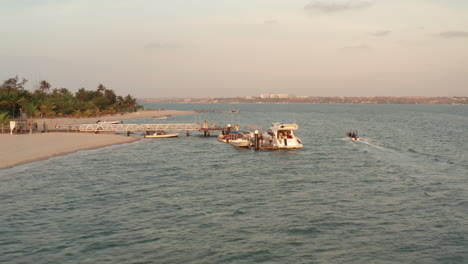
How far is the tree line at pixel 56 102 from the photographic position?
285ft

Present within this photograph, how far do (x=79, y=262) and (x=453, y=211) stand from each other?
22891mm

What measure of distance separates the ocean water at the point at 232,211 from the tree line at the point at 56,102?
160ft

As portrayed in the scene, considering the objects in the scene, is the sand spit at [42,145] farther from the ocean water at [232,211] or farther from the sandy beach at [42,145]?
the ocean water at [232,211]

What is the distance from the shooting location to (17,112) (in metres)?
95.1

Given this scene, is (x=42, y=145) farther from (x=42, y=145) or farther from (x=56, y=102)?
(x=56, y=102)

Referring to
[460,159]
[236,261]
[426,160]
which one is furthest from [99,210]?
[460,159]

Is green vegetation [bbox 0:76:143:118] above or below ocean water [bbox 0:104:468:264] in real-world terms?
above

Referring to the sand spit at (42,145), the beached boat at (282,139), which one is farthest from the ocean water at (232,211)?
the beached boat at (282,139)

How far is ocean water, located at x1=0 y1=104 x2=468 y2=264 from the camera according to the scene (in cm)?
1912

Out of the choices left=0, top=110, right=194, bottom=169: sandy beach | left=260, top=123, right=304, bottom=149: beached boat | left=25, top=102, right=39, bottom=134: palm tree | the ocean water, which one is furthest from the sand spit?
left=25, top=102, right=39, bottom=134: palm tree

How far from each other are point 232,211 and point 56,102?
11323 centimetres

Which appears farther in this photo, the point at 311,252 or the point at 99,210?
the point at 99,210

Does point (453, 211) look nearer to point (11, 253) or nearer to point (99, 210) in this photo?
point (99, 210)

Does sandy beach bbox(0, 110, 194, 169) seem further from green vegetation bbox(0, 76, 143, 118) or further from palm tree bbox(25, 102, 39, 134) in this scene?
palm tree bbox(25, 102, 39, 134)
